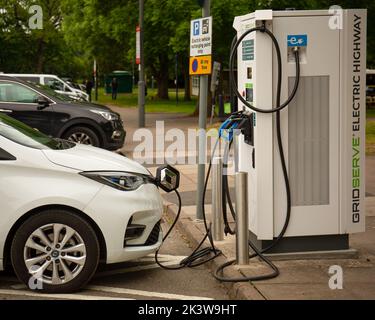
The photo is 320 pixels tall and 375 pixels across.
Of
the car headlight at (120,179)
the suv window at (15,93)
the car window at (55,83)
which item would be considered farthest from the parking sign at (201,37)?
the car window at (55,83)

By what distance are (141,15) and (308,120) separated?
1708cm

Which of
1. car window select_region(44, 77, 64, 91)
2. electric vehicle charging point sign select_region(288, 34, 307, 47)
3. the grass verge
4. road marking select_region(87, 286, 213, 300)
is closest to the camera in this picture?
road marking select_region(87, 286, 213, 300)

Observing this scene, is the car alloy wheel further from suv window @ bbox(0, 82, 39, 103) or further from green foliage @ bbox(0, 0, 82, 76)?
green foliage @ bbox(0, 0, 82, 76)

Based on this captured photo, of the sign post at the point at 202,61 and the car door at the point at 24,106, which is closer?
the sign post at the point at 202,61

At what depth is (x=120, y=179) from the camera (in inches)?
242

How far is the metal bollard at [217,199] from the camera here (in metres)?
7.39

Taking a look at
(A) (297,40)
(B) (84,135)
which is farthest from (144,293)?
(B) (84,135)

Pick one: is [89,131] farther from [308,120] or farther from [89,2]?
[89,2]

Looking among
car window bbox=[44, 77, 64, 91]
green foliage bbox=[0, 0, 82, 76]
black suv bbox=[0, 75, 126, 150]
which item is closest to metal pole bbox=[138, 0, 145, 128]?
car window bbox=[44, 77, 64, 91]

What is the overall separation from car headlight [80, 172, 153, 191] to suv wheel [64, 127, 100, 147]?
9088 mm

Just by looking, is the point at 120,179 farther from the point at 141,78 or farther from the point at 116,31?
the point at 116,31

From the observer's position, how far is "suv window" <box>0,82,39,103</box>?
50.2 feet

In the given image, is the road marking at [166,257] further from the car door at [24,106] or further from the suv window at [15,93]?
the suv window at [15,93]

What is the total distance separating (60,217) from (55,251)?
0.29 m
